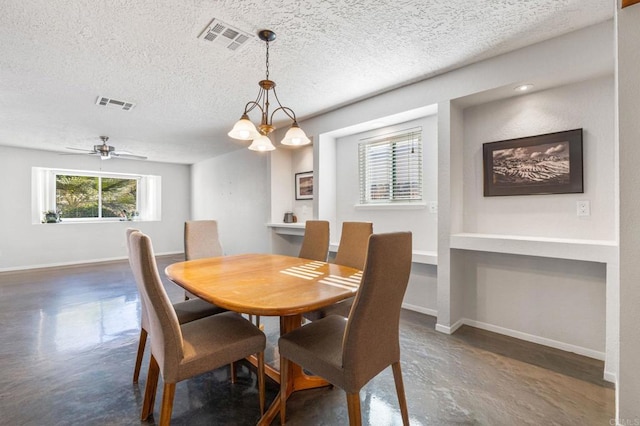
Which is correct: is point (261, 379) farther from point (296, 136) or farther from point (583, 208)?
point (583, 208)

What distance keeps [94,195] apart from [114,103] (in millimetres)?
4209

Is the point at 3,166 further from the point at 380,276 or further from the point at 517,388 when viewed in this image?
the point at 517,388

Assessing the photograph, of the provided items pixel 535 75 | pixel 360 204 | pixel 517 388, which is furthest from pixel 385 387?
pixel 535 75

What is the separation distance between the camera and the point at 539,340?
96.0 inches

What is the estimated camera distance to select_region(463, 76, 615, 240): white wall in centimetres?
217

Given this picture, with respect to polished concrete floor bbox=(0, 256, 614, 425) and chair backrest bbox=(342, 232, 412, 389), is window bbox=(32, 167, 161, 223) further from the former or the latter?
chair backrest bbox=(342, 232, 412, 389)

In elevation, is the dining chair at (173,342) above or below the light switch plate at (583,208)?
below

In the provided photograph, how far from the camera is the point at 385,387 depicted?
1863mm

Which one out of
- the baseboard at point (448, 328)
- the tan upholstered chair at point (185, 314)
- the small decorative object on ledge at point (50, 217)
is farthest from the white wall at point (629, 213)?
the small decorative object on ledge at point (50, 217)

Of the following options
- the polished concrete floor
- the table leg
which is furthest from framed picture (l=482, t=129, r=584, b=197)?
the table leg

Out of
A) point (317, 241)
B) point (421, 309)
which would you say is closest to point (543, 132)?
point (421, 309)

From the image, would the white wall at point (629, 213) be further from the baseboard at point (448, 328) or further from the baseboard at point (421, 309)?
the baseboard at point (421, 309)

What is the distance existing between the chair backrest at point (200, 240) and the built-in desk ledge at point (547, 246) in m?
2.40

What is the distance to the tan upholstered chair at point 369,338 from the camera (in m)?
1.19
